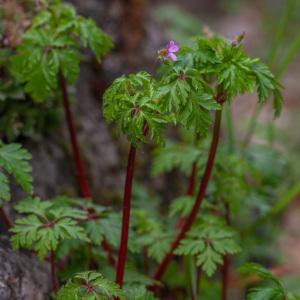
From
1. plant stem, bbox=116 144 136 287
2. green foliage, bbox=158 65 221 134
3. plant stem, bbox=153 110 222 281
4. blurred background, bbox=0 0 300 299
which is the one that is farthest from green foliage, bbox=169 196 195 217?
green foliage, bbox=158 65 221 134

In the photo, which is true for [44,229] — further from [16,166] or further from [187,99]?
[187,99]

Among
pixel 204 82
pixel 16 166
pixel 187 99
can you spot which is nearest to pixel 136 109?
pixel 187 99

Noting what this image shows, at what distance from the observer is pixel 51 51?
88.8 inches

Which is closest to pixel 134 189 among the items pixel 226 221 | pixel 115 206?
pixel 115 206

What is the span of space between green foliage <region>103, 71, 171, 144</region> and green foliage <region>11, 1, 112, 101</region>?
1.80ft

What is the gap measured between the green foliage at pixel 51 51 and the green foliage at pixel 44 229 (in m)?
0.55

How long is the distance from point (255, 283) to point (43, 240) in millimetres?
1992

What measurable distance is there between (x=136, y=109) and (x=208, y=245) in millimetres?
784


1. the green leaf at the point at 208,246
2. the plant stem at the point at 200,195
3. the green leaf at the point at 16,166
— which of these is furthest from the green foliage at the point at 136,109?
the green leaf at the point at 208,246

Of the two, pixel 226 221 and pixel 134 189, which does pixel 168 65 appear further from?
pixel 134 189

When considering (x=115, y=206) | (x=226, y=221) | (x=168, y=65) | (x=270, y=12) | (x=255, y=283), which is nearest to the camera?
(x=168, y=65)

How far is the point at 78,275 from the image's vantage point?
1790 millimetres

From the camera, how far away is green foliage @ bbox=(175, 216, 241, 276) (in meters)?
2.12

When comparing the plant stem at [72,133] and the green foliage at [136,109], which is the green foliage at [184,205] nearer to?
the plant stem at [72,133]
